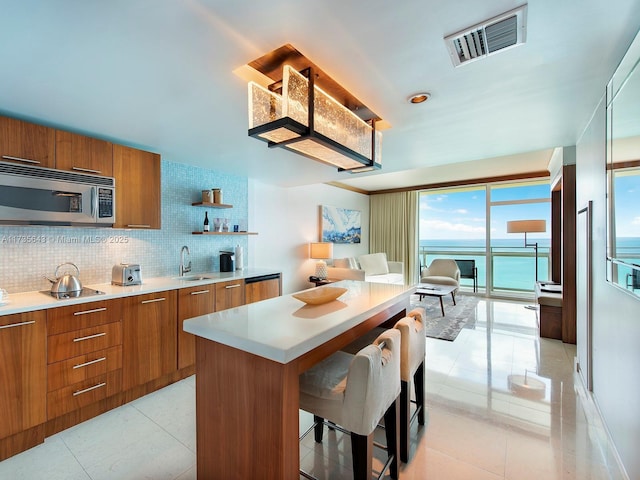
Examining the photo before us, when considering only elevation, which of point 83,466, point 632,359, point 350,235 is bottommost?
point 83,466

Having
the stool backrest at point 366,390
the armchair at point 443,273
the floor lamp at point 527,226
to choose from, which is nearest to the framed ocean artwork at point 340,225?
the armchair at point 443,273

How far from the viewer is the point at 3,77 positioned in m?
1.60

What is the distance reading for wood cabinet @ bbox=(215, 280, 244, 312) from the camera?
10.0 feet

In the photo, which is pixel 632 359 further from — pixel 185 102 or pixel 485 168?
pixel 485 168

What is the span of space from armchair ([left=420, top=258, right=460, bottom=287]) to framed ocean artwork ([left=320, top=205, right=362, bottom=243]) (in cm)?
190

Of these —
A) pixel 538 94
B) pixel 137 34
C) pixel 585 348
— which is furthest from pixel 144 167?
pixel 585 348

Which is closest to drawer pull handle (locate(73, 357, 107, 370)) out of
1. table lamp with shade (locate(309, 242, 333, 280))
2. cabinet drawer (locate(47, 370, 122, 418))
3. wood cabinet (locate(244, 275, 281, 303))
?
cabinet drawer (locate(47, 370, 122, 418))

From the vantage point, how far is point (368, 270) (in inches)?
250

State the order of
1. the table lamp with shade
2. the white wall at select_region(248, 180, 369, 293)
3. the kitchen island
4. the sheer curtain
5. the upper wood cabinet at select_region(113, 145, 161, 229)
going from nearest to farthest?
the kitchen island → the upper wood cabinet at select_region(113, 145, 161, 229) → the white wall at select_region(248, 180, 369, 293) → the table lamp with shade → the sheer curtain

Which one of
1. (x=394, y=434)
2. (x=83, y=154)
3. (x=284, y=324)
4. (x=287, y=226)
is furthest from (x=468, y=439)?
(x=287, y=226)

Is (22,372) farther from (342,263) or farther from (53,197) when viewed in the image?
(342,263)

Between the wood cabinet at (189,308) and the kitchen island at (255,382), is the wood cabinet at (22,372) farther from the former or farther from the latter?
the kitchen island at (255,382)

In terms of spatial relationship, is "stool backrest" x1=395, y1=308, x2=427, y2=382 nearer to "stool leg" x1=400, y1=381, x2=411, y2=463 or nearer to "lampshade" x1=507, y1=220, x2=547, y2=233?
"stool leg" x1=400, y1=381, x2=411, y2=463

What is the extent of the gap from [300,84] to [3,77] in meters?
1.66
